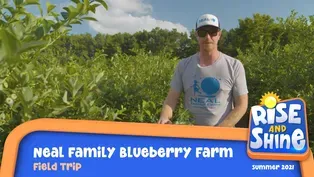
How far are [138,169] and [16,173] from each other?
0.43 meters

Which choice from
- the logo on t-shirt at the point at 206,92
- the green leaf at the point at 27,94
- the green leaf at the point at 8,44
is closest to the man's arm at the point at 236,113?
the logo on t-shirt at the point at 206,92

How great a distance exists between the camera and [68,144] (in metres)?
1.59

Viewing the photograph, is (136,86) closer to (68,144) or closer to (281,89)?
(281,89)

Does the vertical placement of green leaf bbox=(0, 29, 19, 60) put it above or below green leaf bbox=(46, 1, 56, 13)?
below

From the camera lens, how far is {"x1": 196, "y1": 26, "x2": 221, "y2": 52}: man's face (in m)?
3.02

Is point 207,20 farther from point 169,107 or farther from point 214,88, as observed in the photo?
point 169,107

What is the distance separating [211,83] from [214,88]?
41mm

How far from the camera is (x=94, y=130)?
1619 millimetres

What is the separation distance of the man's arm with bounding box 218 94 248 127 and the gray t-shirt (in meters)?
0.04

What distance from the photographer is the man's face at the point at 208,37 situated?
3.02 metres

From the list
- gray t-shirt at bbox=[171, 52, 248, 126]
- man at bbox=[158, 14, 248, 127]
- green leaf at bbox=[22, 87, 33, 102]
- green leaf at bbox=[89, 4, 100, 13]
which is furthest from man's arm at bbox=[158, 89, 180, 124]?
green leaf at bbox=[89, 4, 100, 13]

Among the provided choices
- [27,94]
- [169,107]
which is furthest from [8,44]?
[169,107]

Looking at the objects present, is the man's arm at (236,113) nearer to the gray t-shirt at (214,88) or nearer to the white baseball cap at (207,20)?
the gray t-shirt at (214,88)

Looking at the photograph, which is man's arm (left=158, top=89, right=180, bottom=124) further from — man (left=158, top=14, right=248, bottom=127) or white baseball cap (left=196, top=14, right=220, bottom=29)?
white baseball cap (left=196, top=14, right=220, bottom=29)
